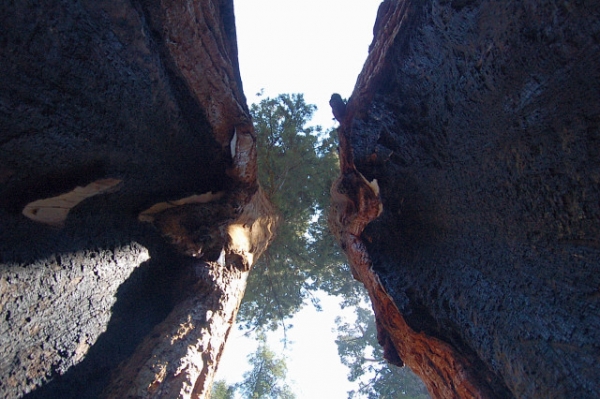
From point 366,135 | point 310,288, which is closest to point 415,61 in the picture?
point 366,135

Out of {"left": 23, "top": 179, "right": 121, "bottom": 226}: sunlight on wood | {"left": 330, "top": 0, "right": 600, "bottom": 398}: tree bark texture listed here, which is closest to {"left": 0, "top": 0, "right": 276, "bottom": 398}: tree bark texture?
{"left": 23, "top": 179, "right": 121, "bottom": 226}: sunlight on wood

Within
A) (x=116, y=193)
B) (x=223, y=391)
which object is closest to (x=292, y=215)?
(x=116, y=193)

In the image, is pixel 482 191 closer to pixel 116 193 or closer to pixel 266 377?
pixel 116 193

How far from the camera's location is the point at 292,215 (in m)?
9.06

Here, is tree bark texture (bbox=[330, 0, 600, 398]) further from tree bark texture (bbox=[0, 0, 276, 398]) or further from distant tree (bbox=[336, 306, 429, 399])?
distant tree (bbox=[336, 306, 429, 399])

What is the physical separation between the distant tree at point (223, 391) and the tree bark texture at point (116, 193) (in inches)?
495

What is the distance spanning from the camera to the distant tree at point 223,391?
14780mm

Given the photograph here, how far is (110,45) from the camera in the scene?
2.82 meters

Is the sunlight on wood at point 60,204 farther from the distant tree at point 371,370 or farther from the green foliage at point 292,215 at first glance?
the distant tree at point 371,370

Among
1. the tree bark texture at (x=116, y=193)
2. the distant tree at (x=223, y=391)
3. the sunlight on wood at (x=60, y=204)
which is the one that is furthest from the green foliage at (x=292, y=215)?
the distant tree at (x=223, y=391)

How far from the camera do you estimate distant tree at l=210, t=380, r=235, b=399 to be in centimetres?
1478

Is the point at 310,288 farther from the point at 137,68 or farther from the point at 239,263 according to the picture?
the point at 137,68

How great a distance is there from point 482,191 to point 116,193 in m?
3.45

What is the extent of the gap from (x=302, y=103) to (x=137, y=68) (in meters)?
5.29
